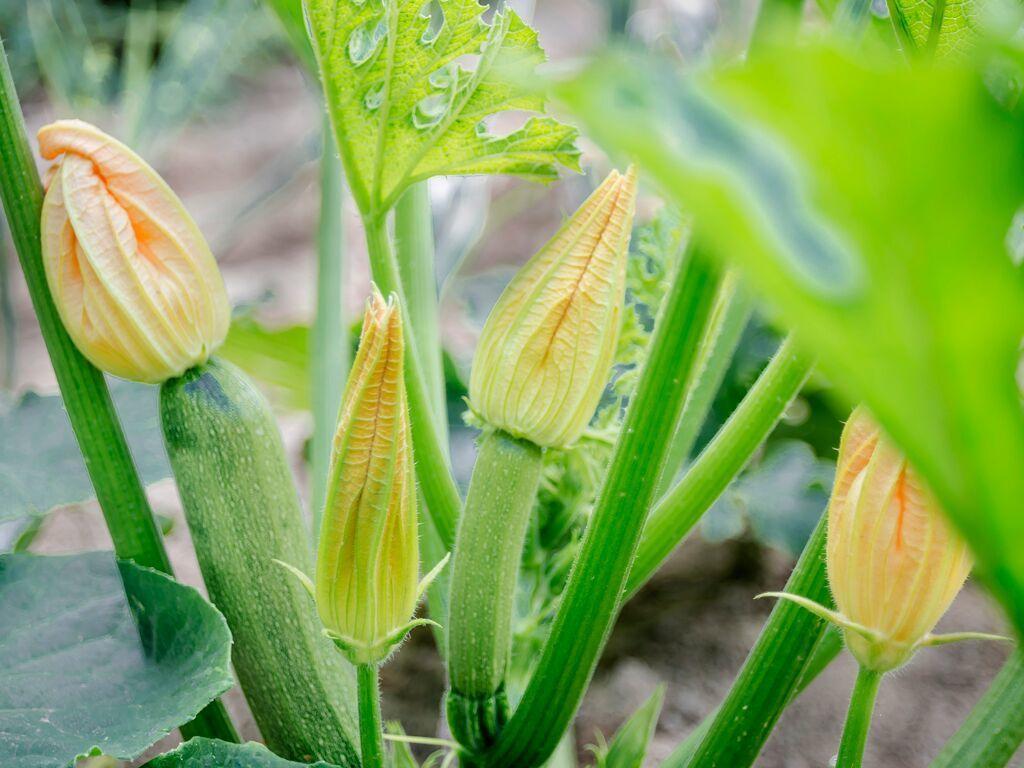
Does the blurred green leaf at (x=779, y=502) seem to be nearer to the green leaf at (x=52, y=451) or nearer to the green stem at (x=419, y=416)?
the green stem at (x=419, y=416)

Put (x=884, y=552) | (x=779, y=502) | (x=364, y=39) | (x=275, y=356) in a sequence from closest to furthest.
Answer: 1. (x=884, y=552)
2. (x=364, y=39)
3. (x=779, y=502)
4. (x=275, y=356)

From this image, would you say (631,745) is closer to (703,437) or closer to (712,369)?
(712,369)

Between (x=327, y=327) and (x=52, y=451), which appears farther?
(x=327, y=327)

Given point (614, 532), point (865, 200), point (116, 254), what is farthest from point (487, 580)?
point (865, 200)

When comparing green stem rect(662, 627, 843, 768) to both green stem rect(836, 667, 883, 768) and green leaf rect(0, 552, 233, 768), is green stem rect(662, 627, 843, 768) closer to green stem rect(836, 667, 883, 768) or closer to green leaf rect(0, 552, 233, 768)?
green stem rect(836, 667, 883, 768)

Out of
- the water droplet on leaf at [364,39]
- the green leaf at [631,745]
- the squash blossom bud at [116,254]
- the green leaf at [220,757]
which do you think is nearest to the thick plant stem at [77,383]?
the squash blossom bud at [116,254]

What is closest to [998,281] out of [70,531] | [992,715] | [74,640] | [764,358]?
[992,715]

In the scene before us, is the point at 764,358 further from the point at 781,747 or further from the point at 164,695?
the point at 164,695
